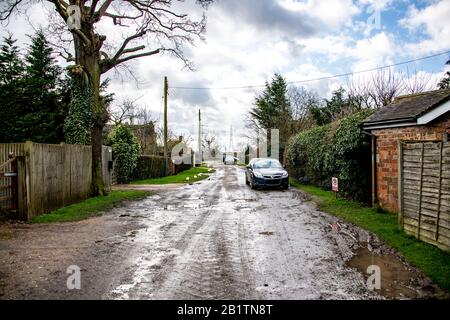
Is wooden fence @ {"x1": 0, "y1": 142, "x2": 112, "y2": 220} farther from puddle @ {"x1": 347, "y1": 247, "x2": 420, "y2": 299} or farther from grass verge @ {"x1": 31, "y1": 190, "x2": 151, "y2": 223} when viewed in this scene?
puddle @ {"x1": 347, "y1": 247, "x2": 420, "y2": 299}

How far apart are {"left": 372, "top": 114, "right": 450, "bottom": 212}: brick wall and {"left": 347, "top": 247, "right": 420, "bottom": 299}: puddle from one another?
14.2 ft

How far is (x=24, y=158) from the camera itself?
9695 mm

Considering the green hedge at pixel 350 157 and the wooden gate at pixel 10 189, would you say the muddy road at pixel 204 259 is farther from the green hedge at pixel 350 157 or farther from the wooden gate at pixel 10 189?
the green hedge at pixel 350 157

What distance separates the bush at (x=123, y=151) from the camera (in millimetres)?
23406

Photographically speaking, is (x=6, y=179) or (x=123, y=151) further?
(x=123, y=151)

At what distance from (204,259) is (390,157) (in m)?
7.16

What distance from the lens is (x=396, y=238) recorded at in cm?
739

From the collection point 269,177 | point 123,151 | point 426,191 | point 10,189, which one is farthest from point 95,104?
point 426,191

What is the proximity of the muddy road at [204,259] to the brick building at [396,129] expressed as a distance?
220 centimetres

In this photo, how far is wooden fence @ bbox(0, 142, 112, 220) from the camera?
9.70 metres

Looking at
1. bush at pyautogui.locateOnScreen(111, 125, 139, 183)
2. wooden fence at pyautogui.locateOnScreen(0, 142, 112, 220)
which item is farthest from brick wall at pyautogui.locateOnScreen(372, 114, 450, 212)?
bush at pyautogui.locateOnScreen(111, 125, 139, 183)

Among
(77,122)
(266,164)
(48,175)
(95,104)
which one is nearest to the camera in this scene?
(48,175)

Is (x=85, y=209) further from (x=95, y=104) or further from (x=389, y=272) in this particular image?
(x=389, y=272)
